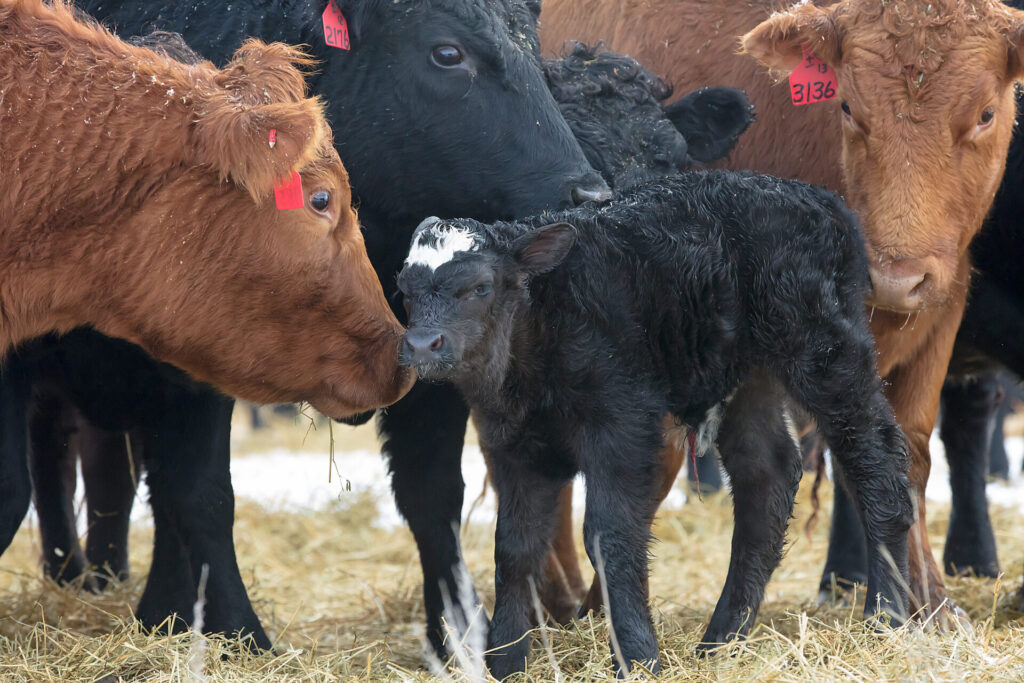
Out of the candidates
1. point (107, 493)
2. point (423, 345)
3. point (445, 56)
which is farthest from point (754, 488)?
point (107, 493)

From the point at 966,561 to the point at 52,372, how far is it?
396cm

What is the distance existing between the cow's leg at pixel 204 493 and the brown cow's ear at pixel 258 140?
1.21 m

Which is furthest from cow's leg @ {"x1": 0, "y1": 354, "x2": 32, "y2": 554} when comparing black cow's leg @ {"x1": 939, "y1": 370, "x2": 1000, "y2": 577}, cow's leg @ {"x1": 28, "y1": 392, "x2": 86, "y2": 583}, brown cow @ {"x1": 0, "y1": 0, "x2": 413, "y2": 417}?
black cow's leg @ {"x1": 939, "y1": 370, "x2": 1000, "y2": 577}

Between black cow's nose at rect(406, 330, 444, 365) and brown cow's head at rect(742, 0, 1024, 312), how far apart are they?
1431 mm

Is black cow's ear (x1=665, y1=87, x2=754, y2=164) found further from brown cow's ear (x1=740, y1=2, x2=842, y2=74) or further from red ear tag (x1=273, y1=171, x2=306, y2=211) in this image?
red ear tag (x1=273, y1=171, x2=306, y2=211)

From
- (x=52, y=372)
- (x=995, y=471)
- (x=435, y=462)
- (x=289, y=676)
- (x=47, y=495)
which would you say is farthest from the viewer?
(x=995, y=471)

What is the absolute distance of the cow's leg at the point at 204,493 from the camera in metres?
4.17

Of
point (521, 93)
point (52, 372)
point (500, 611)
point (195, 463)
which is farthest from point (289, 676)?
point (521, 93)

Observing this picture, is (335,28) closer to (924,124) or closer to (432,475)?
(432,475)

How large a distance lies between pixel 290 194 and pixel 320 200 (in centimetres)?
16

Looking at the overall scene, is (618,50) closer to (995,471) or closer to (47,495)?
(47,495)

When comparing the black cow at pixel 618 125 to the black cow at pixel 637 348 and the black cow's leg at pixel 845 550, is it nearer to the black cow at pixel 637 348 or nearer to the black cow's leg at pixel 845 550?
the black cow at pixel 637 348

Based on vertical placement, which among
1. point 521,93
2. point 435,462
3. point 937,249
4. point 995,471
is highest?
point 521,93

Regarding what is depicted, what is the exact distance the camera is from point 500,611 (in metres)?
3.50
